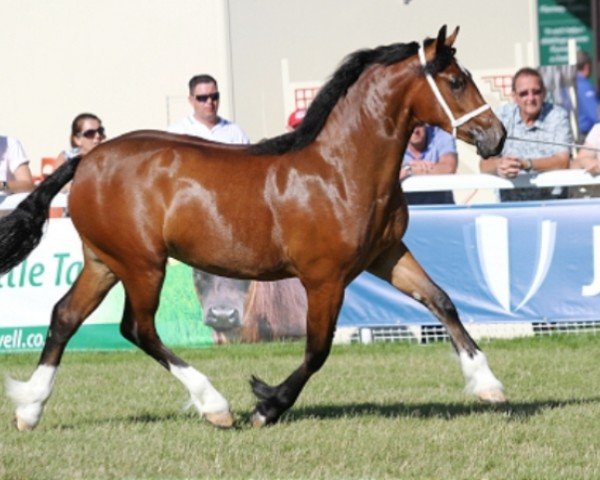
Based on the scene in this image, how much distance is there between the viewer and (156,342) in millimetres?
9180

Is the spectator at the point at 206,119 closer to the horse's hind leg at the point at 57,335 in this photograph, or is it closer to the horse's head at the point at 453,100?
the horse's hind leg at the point at 57,335

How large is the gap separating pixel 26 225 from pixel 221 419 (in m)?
1.68

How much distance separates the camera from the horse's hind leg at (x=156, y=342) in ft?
29.2

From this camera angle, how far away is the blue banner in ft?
41.3

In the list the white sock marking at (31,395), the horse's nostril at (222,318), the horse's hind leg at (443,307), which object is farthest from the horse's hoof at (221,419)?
the horse's nostril at (222,318)

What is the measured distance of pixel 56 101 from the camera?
55.3ft

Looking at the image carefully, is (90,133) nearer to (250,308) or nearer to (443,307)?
(250,308)

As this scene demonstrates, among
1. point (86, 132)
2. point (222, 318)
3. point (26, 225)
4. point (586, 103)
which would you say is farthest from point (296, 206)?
point (586, 103)

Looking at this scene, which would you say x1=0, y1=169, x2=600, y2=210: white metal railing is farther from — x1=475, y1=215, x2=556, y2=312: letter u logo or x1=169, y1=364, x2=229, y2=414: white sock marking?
x1=169, y1=364, x2=229, y2=414: white sock marking

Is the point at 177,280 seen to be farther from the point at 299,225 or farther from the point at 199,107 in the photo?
the point at 299,225

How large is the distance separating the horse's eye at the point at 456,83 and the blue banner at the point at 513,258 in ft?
12.6

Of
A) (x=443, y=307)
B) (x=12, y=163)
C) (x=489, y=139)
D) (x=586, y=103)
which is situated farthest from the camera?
(x=586, y=103)

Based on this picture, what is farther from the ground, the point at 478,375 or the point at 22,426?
the point at 478,375

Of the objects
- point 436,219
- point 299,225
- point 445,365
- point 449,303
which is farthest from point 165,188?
point 436,219
